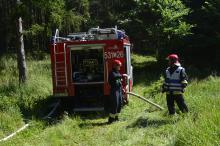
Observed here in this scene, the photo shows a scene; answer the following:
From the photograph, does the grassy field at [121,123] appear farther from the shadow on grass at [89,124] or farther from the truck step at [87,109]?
the truck step at [87,109]

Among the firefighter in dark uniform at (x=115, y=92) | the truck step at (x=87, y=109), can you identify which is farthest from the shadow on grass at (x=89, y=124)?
the truck step at (x=87, y=109)

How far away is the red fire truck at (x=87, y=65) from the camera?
15711mm

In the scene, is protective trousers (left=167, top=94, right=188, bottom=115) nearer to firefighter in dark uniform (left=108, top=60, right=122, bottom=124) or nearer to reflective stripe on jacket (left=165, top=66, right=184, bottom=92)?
reflective stripe on jacket (left=165, top=66, right=184, bottom=92)

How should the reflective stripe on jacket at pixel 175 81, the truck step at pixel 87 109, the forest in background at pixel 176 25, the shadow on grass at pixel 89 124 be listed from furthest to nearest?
the forest in background at pixel 176 25 → the truck step at pixel 87 109 → the shadow on grass at pixel 89 124 → the reflective stripe on jacket at pixel 175 81

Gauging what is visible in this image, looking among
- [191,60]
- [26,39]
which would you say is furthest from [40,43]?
[191,60]

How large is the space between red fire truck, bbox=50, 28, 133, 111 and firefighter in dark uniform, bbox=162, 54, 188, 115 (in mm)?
3071

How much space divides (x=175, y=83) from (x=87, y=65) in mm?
4986

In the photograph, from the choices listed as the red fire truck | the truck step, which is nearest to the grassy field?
the truck step

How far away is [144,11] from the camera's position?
29.3 meters

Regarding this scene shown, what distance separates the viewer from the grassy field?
28.0 ft

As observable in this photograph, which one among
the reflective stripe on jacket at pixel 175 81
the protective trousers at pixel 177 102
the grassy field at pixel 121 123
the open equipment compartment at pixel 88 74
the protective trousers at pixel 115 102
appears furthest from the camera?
the open equipment compartment at pixel 88 74

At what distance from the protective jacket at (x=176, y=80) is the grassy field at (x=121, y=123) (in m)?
0.64

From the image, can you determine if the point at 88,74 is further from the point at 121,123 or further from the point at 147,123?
the point at 147,123

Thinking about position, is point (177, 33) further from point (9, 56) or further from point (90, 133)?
point (90, 133)
